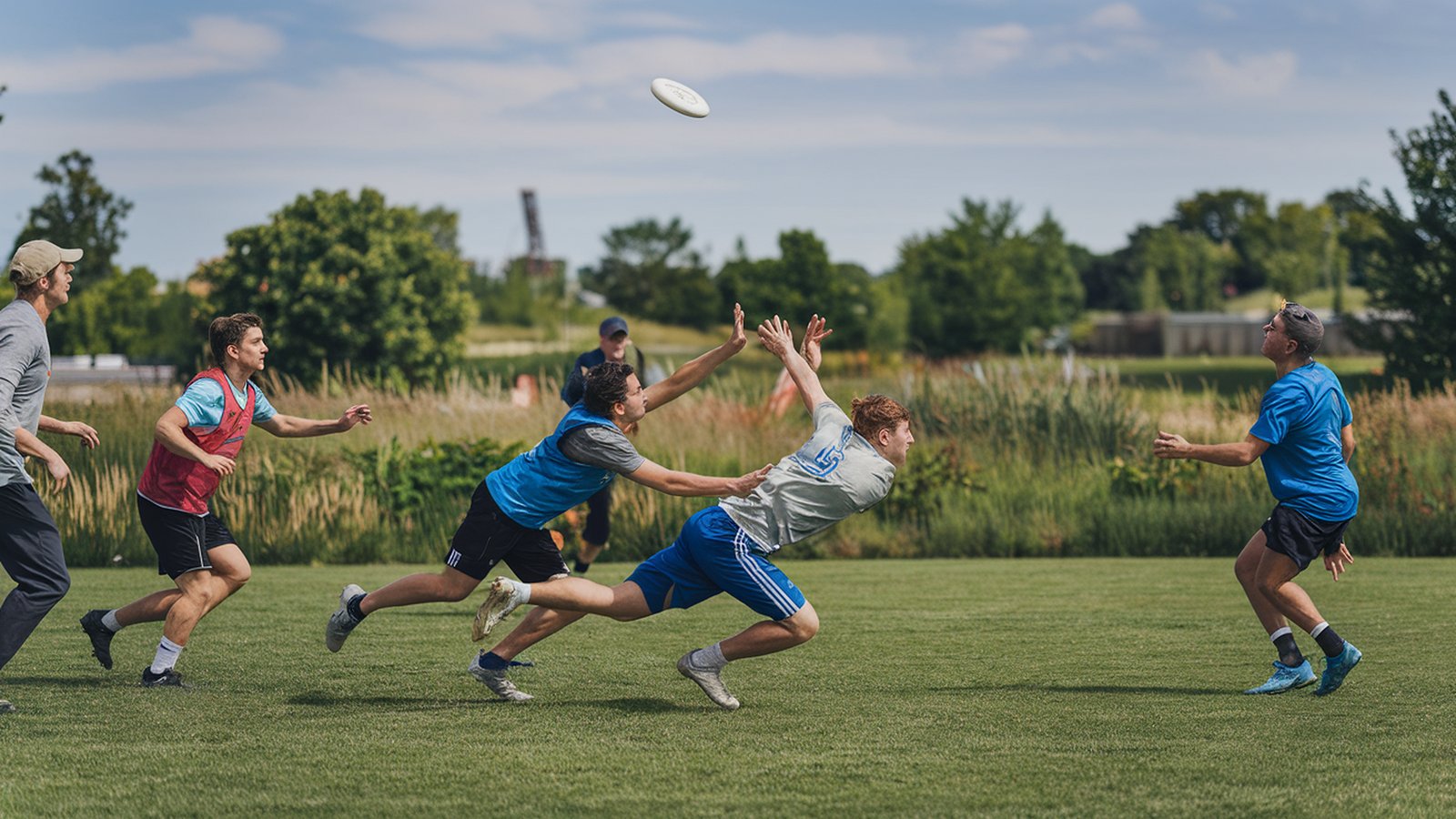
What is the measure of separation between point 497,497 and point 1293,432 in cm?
370

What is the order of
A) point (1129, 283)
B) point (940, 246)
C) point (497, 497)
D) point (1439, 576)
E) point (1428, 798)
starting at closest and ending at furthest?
point (1428, 798) < point (497, 497) < point (1439, 576) < point (940, 246) < point (1129, 283)

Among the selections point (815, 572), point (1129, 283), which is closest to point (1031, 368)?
point (815, 572)

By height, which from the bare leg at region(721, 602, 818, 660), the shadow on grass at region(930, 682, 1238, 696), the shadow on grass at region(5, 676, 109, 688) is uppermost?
the bare leg at region(721, 602, 818, 660)

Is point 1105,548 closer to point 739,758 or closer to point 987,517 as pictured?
point 987,517

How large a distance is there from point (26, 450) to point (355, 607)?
64.0 inches

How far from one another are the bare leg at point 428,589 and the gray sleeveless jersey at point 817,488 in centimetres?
129

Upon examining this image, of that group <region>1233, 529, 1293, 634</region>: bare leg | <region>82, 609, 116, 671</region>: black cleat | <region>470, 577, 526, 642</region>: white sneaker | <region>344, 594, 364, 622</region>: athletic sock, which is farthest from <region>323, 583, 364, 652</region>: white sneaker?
<region>1233, 529, 1293, 634</region>: bare leg

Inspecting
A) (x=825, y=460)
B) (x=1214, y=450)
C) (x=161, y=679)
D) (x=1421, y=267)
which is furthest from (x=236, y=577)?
(x=1421, y=267)

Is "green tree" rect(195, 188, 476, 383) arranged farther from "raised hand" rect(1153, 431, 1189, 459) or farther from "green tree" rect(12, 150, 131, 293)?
"raised hand" rect(1153, 431, 1189, 459)

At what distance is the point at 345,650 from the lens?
27.5ft

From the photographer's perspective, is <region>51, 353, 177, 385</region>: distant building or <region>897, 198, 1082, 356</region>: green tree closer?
<region>51, 353, 177, 385</region>: distant building

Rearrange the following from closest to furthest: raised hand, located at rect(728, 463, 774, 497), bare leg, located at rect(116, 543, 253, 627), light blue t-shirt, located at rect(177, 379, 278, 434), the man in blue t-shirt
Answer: raised hand, located at rect(728, 463, 774, 497) → light blue t-shirt, located at rect(177, 379, 278, 434) → bare leg, located at rect(116, 543, 253, 627) → the man in blue t-shirt

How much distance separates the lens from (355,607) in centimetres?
702

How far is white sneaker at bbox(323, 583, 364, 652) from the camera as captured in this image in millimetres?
7059
